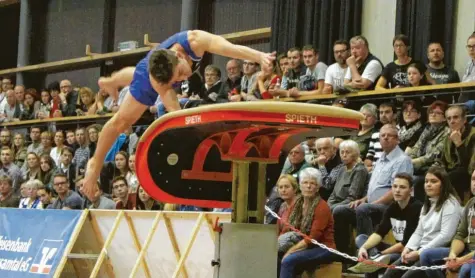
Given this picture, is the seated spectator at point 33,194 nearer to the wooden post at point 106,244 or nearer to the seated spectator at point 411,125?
the wooden post at point 106,244

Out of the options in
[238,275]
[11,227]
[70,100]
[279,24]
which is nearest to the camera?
[238,275]

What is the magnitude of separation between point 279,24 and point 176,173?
6.44 metres

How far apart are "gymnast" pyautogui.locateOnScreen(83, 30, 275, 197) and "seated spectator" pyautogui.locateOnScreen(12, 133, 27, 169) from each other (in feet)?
22.8

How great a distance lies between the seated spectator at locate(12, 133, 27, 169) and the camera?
1175 centimetres

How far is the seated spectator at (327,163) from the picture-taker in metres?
7.25

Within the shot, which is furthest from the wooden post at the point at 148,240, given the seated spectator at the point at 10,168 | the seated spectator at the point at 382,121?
the seated spectator at the point at 10,168

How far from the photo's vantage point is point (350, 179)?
6902mm

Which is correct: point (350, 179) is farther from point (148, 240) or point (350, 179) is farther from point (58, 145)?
point (58, 145)

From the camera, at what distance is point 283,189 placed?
22.6 ft

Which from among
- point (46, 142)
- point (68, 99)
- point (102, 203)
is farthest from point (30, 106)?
point (102, 203)

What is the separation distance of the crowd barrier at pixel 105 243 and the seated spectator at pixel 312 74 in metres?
2.51

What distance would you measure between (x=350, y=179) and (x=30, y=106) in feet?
25.3

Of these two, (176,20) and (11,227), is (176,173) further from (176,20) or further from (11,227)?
(176,20)

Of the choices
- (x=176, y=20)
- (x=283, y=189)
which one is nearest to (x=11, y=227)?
(x=283, y=189)
